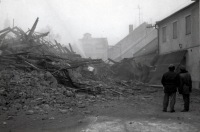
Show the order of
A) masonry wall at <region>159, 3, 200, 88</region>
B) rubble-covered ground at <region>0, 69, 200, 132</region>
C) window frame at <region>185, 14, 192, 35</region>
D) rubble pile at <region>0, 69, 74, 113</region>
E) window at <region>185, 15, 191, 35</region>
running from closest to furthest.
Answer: rubble-covered ground at <region>0, 69, 200, 132</region>
rubble pile at <region>0, 69, 74, 113</region>
masonry wall at <region>159, 3, 200, 88</region>
window frame at <region>185, 14, 192, 35</region>
window at <region>185, 15, 191, 35</region>

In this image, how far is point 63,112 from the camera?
24.1 ft

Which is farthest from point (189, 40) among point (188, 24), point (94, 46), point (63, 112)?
point (94, 46)

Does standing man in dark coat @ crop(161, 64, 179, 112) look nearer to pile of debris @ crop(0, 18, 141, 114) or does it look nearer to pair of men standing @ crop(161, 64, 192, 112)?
pair of men standing @ crop(161, 64, 192, 112)

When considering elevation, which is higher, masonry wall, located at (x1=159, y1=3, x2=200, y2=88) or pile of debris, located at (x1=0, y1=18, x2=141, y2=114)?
masonry wall, located at (x1=159, y1=3, x2=200, y2=88)

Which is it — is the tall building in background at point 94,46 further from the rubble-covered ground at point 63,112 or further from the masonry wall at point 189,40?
the rubble-covered ground at point 63,112

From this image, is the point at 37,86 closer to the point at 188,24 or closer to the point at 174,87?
the point at 174,87

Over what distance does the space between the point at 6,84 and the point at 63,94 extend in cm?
261

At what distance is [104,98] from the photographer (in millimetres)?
10469

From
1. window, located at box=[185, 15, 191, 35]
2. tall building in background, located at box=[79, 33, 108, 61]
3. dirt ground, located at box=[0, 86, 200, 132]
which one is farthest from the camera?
tall building in background, located at box=[79, 33, 108, 61]

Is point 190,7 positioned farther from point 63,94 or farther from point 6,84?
point 6,84

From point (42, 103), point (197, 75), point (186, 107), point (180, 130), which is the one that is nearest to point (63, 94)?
point (42, 103)

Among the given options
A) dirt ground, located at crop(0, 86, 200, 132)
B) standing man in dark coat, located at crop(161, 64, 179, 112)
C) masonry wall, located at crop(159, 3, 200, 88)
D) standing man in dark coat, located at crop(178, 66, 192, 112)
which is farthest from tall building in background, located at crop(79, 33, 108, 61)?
dirt ground, located at crop(0, 86, 200, 132)

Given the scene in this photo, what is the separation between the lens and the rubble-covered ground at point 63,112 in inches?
216

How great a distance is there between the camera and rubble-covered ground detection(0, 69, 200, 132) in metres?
5.49
